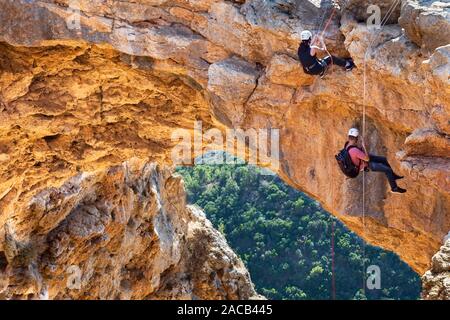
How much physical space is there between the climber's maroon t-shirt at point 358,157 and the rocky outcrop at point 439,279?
6.48 feet

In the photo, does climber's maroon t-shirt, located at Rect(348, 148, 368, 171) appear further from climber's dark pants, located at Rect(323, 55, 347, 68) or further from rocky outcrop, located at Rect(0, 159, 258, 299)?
rocky outcrop, located at Rect(0, 159, 258, 299)

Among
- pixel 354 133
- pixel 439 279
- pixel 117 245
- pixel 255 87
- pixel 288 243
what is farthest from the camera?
pixel 288 243

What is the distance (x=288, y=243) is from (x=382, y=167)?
18.2 m

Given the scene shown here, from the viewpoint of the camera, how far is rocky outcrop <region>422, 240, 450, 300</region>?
6910 millimetres

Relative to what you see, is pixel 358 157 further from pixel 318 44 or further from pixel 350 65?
pixel 318 44

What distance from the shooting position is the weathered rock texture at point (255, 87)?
29.1 feet

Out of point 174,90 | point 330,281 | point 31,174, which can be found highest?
point 174,90

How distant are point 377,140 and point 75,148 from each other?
17.8ft

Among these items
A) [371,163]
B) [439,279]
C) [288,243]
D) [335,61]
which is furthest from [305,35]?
[288,243]

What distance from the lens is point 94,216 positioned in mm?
15031

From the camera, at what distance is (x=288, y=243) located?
27125 mm

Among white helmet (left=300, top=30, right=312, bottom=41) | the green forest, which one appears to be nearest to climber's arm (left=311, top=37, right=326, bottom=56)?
white helmet (left=300, top=30, right=312, bottom=41)
